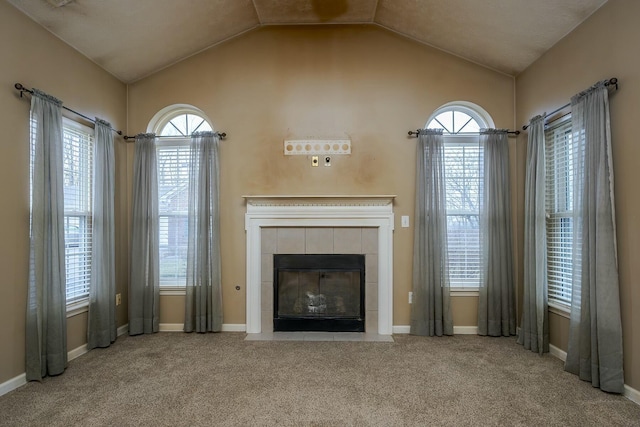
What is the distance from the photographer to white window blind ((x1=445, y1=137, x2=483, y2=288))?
3.69 meters

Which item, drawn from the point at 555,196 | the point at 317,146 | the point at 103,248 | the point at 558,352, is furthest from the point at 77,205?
the point at 558,352

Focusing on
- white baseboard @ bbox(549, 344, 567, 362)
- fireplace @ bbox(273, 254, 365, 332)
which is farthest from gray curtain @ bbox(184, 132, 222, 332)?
white baseboard @ bbox(549, 344, 567, 362)

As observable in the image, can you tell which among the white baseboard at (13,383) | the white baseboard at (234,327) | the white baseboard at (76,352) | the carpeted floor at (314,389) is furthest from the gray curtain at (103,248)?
the white baseboard at (234,327)

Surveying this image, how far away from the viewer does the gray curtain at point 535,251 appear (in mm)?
3051

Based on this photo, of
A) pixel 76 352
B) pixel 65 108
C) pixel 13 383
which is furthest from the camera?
pixel 76 352

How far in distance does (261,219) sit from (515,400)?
8.94 feet

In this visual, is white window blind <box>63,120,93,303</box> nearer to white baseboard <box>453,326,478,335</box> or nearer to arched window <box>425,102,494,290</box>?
arched window <box>425,102,494,290</box>

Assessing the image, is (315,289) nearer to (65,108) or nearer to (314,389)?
(314,389)

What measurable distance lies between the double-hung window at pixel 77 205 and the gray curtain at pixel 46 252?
0.92 feet

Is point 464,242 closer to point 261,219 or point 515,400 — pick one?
point 515,400

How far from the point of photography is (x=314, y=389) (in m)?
2.41

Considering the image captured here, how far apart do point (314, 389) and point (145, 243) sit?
2.44 metres

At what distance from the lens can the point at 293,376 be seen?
261 cm

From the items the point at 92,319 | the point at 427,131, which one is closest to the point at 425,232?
the point at 427,131
